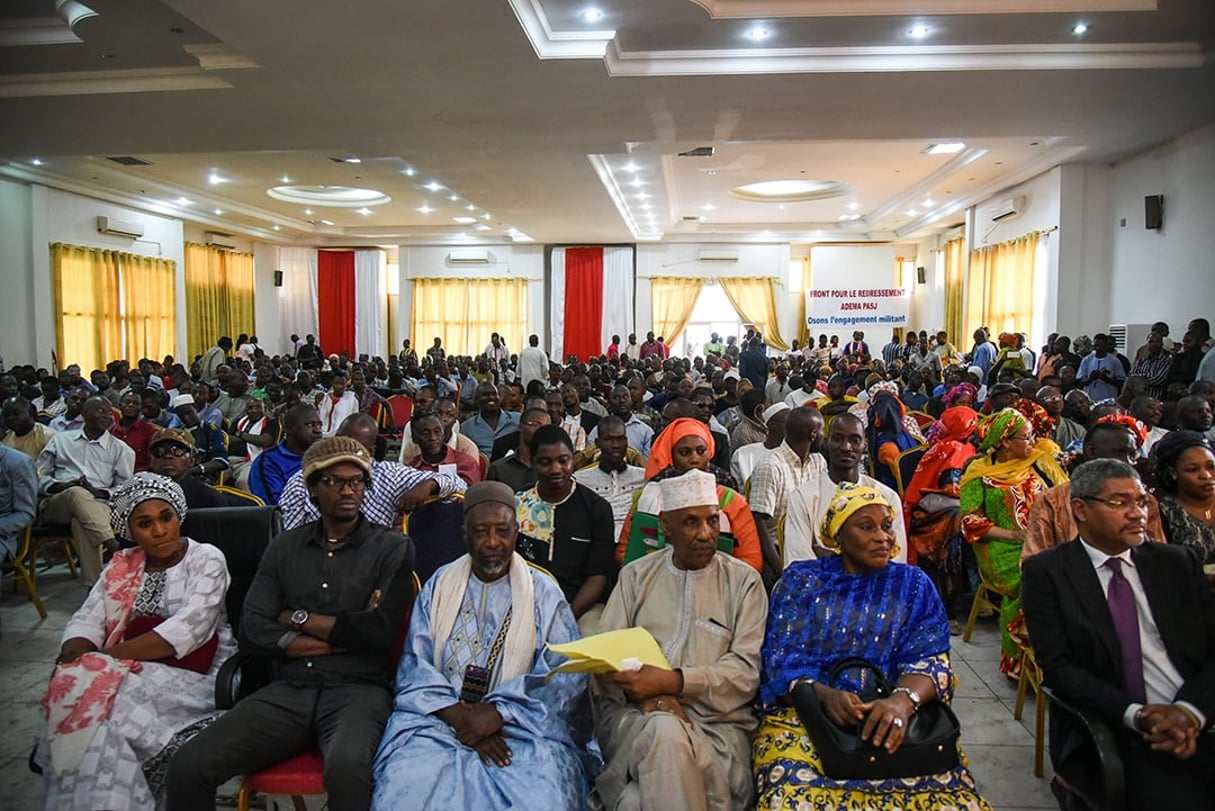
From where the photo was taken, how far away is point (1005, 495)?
3648 mm

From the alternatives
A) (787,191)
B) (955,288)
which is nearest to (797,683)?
(787,191)

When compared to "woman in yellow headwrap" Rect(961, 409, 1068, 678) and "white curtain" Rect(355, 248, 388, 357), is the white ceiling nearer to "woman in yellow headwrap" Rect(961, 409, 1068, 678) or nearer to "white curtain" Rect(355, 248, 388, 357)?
"woman in yellow headwrap" Rect(961, 409, 1068, 678)

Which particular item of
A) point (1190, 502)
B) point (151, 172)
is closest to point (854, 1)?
point (1190, 502)

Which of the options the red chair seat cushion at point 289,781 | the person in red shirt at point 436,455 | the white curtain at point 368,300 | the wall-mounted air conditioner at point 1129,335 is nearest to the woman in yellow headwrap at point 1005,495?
the person in red shirt at point 436,455

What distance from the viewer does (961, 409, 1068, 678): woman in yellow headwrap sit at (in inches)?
140

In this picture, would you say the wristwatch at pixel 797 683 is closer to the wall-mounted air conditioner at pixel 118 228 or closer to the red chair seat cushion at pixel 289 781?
the red chair seat cushion at pixel 289 781

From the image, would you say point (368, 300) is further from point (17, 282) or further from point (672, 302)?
point (17, 282)

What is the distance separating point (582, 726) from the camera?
97.0 inches

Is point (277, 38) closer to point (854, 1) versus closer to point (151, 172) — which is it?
point (854, 1)

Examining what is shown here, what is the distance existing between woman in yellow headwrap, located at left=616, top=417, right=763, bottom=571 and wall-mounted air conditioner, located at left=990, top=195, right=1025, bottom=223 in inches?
432

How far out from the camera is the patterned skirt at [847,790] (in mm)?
2002

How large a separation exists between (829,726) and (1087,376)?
26.1 ft

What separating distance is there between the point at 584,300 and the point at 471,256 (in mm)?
3020

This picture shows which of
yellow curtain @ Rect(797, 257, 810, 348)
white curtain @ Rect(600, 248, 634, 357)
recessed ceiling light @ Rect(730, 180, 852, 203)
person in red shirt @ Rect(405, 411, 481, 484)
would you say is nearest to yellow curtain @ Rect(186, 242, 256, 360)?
white curtain @ Rect(600, 248, 634, 357)
